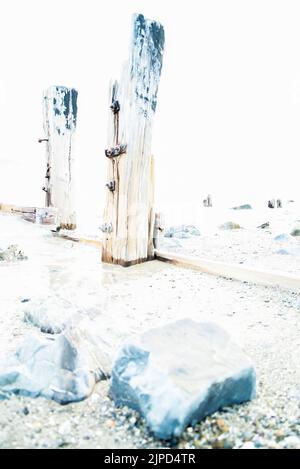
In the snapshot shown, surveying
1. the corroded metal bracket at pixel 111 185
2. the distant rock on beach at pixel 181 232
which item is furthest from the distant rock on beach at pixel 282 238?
the corroded metal bracket at pixel 111 185

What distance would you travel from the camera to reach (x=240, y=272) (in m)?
2.88

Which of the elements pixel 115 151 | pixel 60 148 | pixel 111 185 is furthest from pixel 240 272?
pixel 60 148

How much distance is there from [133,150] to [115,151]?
0.20 meters

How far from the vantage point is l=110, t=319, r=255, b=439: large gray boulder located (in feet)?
3.28

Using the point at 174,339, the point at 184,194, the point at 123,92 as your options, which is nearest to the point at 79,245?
the point at 123,92

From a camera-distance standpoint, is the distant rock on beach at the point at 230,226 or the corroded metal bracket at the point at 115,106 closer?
the corroded metal bracket at the point at 115,106

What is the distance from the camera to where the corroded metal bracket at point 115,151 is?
10.8ft

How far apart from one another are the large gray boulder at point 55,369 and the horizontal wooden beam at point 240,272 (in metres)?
1.68

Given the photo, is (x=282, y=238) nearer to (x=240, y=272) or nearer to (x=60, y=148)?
(x=240, y=272)

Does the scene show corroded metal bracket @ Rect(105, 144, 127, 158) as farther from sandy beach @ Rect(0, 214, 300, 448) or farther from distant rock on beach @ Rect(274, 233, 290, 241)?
distant rock on beach @ Rect(274, 233, 290, 241)

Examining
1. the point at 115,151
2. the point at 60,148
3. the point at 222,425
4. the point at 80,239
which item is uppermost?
the point at 60,148

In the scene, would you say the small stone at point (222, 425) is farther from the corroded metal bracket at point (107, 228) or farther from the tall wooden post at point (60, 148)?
the tall wooden post at point (60, 148)

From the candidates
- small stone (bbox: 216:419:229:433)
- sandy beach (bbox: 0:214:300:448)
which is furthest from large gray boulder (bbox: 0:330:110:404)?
small stone (bbox: 216:419:229:433)

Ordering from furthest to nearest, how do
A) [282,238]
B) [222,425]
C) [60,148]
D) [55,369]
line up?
[60,148] < [282,238] < [55,369] < [222,425]
